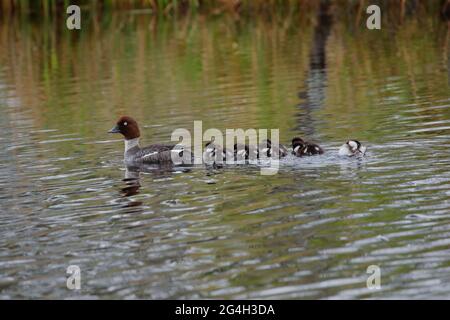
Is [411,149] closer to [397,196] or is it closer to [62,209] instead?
[397,196]

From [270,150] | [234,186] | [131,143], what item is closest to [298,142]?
[270,150]

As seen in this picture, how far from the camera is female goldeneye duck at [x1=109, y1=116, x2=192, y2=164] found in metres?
12.5

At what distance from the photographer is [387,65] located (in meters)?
20.0

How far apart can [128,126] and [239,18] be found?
1732 centimetres

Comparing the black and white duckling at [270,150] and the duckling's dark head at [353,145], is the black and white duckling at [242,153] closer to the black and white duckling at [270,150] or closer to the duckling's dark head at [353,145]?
the black and white duckling at [270,150]

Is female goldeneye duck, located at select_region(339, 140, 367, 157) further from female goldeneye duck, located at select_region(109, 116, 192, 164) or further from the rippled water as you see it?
female goldeneye duck, located at select_region(109, 116, 192, 164)

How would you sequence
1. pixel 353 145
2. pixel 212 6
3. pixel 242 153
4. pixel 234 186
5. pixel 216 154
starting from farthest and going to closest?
pixel 212 6 < pixel 216 154 < pixel 242 153 < pixel 353 145 < pixel 234 186

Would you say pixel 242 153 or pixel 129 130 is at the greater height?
pixel 129 130

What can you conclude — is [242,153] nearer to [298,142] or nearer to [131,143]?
Answer: [298,142]

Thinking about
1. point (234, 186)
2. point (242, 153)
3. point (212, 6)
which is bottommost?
point (234, 186)

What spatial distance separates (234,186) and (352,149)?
1.54 metres

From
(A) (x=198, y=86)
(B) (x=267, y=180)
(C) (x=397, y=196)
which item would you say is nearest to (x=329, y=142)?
(B) (x=267, y=180)

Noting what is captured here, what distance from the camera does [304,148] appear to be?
11930mm

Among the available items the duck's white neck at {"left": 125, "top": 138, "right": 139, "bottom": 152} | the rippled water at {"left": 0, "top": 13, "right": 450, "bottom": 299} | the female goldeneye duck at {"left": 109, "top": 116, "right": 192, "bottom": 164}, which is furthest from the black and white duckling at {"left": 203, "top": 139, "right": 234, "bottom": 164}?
the duck's white neck at {"left": 125, "top": 138, "right": 139, "bottom": 152}
